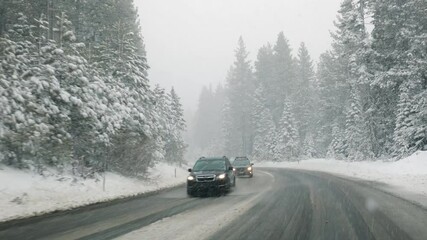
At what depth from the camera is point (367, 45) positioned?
34875 mm

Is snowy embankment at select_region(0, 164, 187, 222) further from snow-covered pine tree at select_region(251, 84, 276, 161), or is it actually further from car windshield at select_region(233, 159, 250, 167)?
snow-covered pine tree at select_region(251, 84, 276, 161)

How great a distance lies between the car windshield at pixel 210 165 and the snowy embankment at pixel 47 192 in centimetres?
272

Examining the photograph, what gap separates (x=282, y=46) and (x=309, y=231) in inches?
3097

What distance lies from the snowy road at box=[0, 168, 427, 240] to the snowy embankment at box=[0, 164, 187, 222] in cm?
111

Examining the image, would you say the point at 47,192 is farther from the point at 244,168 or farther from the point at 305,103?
the point at 305,103

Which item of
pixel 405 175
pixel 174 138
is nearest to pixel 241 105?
pixel 174 138

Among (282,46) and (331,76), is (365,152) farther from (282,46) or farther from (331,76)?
(282,46)

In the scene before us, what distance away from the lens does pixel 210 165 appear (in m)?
20.5

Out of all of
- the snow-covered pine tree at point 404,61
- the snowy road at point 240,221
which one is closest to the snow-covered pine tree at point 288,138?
the snow-covered pine tree at point 404,61

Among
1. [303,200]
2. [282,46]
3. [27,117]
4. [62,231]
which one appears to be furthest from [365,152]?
[282,46]

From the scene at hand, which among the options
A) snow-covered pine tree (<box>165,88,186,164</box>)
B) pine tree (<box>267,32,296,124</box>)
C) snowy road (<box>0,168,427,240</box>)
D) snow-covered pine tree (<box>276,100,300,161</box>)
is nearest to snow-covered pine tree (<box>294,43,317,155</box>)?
pine tree (<box>267,32,296,124</box>)

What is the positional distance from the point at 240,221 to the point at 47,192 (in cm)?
767

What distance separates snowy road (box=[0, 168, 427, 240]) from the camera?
884cm

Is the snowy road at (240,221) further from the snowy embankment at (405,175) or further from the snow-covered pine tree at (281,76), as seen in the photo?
the snow-covered pine tree at (281,76)
